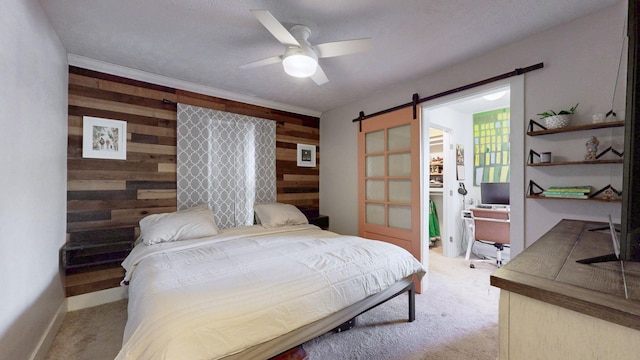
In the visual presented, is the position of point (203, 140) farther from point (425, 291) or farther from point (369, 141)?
point (425, 291)

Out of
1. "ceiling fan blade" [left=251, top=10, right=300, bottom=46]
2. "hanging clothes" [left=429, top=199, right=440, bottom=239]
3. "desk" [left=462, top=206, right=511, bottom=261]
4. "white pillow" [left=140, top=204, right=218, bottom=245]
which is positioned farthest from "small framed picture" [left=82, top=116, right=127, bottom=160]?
"hanging clothes" [left=429, top=199, right=440, bottom=239]

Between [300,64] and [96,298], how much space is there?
9.76 feet

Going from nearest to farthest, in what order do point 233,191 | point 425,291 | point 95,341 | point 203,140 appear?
point 95,341 → point 425,291 → point 203,140 → point 233,191

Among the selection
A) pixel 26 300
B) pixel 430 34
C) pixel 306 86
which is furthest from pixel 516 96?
pixel 26 300

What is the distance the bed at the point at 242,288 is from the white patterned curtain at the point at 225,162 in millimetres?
625

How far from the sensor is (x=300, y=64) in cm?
184

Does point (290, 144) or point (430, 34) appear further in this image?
point (290, 144)

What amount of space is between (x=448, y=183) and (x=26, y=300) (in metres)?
4.68

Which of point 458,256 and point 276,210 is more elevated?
point 276,210

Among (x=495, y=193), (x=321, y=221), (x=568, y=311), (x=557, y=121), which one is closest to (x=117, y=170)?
(x=321, y=221)

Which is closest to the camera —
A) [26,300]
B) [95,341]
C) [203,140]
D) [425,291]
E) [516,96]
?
[26,300]

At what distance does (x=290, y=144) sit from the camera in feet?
12.7

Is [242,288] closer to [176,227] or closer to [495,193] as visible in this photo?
[176,227]

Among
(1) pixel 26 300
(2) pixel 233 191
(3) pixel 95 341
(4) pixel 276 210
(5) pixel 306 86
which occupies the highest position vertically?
(5) pixel 306 86
